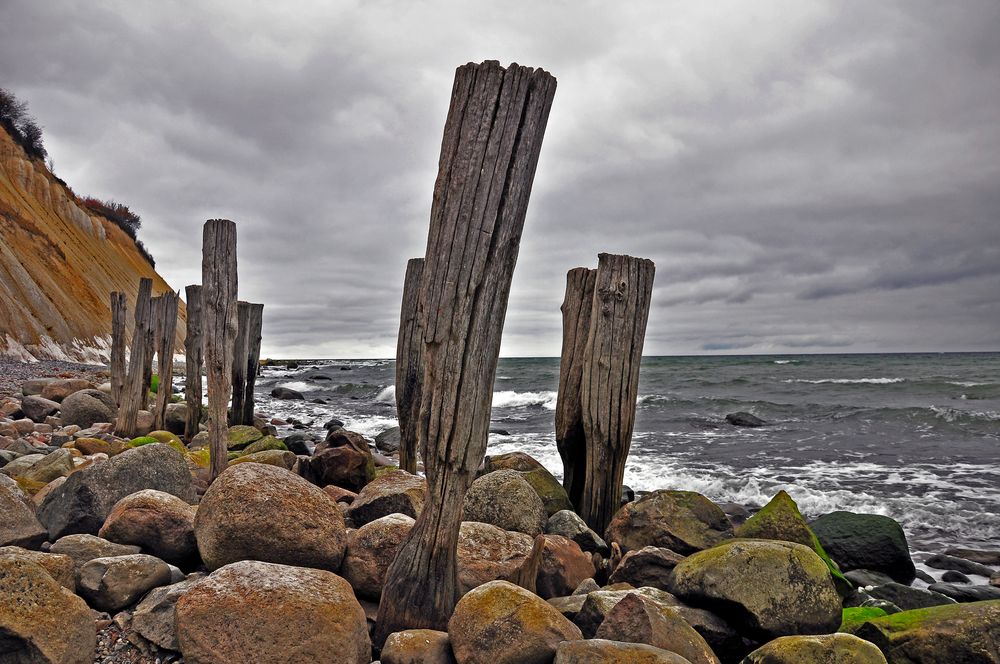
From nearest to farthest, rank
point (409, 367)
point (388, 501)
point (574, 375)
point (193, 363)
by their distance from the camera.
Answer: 1. point (388, 501)
2. point (574, 375)
3. point (409, 367)
4. point (193, 363)

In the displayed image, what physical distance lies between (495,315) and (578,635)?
5.80 ft

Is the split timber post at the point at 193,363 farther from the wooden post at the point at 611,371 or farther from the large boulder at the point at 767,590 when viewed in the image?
the large boulder at the point at 767,590

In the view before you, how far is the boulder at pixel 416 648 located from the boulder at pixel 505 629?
7 cm

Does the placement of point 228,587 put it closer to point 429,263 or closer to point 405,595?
point 405,595

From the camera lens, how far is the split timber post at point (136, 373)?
11.2 m

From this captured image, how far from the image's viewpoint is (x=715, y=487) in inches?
420

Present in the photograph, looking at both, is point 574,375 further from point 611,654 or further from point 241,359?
point 241,359

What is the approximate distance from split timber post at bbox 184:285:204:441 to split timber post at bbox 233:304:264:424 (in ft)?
2.85

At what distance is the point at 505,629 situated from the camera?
3.23m

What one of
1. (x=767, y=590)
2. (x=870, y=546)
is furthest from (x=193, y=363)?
(x=870, y=546)

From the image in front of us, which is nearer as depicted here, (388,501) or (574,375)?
(388,501)

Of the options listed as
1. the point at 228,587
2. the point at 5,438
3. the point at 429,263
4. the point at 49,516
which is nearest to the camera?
the point at 228,587

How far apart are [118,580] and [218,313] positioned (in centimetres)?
400

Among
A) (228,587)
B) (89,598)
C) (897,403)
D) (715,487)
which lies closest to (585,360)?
(228,587)
